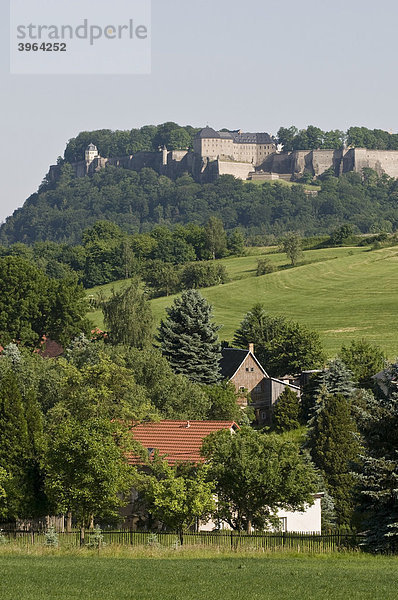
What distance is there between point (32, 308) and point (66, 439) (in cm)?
3833

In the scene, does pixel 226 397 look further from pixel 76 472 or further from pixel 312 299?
pixel 312 299

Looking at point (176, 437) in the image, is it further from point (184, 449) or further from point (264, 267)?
point (264, 267)

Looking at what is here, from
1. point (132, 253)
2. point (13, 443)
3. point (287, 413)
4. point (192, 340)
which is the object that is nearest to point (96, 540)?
point (13, 443)

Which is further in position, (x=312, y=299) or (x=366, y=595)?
(x=312, y=299)

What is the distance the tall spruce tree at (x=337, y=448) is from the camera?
3922 cm

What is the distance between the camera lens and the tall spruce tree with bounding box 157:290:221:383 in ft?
A: 187

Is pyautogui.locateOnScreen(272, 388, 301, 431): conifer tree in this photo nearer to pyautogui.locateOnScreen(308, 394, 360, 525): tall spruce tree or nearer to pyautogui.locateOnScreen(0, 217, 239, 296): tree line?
pyautogui.locateOnScreen(308, 394, 360, 525): tall spruce tree

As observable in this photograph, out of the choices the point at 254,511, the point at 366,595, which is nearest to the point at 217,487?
the point at 254,511

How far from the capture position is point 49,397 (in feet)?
136

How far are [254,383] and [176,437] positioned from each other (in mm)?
26762

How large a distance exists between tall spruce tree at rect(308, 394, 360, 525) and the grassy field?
26.8 m

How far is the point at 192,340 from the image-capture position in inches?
2254

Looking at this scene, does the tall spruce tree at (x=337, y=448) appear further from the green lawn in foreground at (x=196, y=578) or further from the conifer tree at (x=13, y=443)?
the green lawn in foreground at (x=196, y=578)

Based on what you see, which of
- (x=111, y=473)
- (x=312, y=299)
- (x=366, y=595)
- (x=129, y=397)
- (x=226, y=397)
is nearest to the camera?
(x=366, y=595)
